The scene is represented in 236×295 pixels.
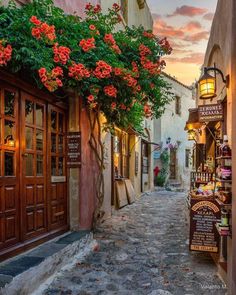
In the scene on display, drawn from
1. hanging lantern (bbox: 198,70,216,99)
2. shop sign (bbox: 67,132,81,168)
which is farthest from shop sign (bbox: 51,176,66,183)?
hanging lantern (bbox: 198,70,216,99)

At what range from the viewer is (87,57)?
542 centimetres

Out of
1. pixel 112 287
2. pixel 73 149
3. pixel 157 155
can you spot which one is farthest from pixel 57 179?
pixel 157 155

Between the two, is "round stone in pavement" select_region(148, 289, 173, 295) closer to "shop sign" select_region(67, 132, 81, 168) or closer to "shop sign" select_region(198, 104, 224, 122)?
"shop sign" select_region(198, 104, 224, 122)

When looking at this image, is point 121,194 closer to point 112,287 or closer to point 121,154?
point 121,154

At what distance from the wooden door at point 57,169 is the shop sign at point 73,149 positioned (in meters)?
0.09

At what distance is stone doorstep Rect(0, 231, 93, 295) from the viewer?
12.6 ft

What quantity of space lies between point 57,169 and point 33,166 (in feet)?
3.28

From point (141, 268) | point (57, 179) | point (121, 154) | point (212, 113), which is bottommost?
point (141, 268)

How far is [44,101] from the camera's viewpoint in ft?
19.3

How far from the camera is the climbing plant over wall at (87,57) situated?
440 cm

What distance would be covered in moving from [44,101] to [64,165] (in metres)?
1.41

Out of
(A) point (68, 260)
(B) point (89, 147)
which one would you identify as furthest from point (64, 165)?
(A) point (68, 260)


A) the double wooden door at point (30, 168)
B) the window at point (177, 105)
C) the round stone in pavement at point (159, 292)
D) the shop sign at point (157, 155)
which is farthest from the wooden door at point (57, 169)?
the window at point (177, 105)

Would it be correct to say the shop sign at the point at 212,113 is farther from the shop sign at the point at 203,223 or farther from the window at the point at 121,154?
the window at the point at 121,154
